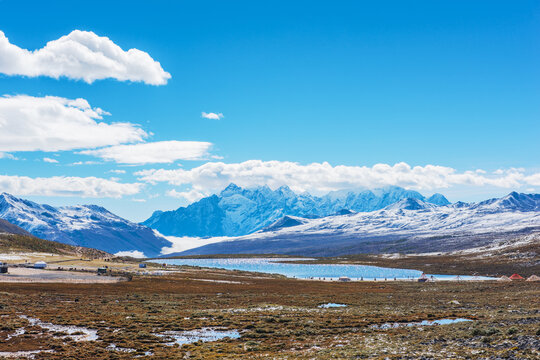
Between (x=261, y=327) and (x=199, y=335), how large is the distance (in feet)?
20.2

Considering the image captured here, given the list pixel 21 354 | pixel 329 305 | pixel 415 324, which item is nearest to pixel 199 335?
pixel 21 354

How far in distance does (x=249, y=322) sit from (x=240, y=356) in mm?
14976

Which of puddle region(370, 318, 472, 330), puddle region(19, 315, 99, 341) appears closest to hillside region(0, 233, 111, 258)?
puddle region(19, 315, 99, 341)

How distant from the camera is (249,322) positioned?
147 ft

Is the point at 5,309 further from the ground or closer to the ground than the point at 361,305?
further from the ground

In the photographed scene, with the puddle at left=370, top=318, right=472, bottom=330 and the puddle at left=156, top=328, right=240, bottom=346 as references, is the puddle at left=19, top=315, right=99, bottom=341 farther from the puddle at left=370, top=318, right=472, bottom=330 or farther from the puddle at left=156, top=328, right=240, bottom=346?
the puddle at left=370, top=318, right=472, bottom=330

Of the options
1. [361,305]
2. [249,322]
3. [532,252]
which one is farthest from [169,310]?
[532,252]

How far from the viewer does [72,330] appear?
127 ft

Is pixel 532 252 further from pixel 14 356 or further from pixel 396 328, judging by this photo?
pixel 14 356

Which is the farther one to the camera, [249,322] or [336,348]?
[249,322]

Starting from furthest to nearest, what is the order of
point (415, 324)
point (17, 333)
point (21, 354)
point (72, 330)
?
point (415, 324) → point (72, 330) → point (17, 333) → point (21, 354)

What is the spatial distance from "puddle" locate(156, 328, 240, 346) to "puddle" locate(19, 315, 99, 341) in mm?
5871

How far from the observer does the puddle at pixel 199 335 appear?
36450 millimetres

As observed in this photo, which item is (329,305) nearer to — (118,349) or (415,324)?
(415,324)
